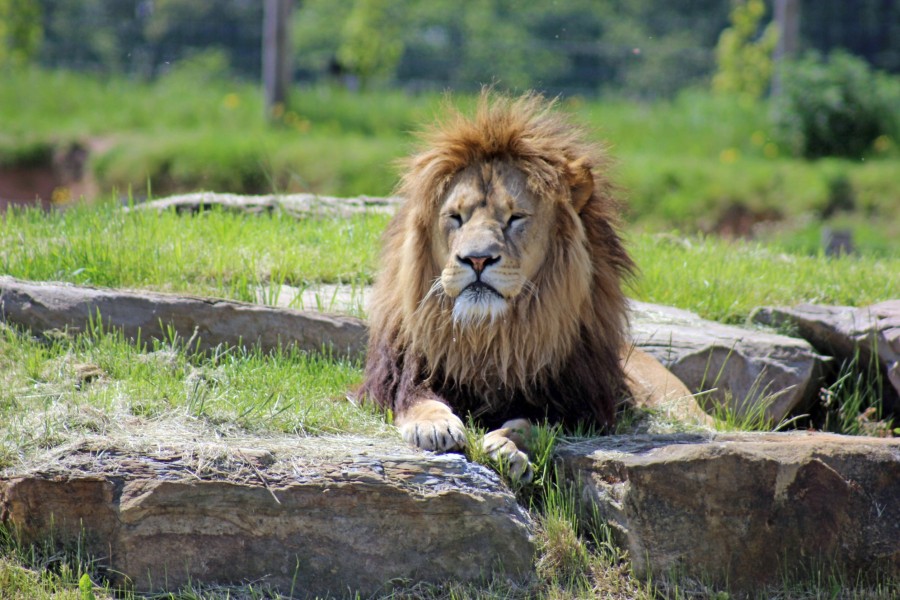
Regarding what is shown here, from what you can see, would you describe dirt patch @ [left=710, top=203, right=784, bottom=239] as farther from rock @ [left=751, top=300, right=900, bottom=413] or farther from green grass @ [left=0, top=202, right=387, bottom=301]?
green grass @ [left=0, top=202, right=387, bottom=301]

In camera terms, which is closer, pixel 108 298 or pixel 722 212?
pixel 108 298

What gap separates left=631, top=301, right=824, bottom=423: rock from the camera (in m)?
4.91

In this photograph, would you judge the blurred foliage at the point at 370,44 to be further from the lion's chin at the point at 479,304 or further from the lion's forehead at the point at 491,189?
the lion's chin at the point at 479,304

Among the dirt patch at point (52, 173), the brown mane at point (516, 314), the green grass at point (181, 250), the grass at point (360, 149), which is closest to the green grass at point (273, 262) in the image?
the green grass at point (181, 250)

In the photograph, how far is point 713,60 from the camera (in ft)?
66.7

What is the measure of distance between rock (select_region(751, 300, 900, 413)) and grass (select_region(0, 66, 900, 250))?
464cm

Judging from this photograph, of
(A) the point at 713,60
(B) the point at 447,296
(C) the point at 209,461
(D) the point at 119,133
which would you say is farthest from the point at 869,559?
(A) the point at 713,60

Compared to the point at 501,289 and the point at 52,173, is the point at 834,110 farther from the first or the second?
the point at 501,289

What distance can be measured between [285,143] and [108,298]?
835 centimetres

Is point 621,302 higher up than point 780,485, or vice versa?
point 621,302

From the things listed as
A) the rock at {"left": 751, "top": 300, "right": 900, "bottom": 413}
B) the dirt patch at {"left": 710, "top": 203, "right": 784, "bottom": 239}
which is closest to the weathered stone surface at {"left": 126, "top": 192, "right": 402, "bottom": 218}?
the rock at {"left": 751, "top": 300, "right": 900, "bottom": 413}

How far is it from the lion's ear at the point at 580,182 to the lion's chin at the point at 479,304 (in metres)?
0.52

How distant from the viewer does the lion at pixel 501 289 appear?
145 inches

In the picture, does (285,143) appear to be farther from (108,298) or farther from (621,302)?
(621,302)
